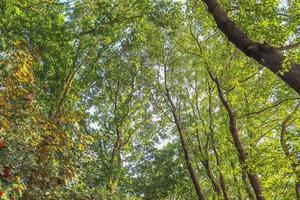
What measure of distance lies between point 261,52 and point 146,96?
2001cm

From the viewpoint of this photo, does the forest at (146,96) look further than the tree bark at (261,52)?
Yes

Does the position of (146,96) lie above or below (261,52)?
above

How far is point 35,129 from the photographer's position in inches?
292

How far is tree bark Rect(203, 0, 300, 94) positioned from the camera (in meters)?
5.75

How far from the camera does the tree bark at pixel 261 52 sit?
226 inches

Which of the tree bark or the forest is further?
the forest

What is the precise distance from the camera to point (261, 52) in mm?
6105

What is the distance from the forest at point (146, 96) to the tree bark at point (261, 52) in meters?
0.02

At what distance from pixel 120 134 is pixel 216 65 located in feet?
27.8

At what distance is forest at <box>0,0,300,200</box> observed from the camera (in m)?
7.28

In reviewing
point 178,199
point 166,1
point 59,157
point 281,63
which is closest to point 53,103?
point 166,1

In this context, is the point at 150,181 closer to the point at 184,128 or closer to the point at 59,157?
the point at 184,128

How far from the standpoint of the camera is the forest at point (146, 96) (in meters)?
7.28

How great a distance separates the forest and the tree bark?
2cm
